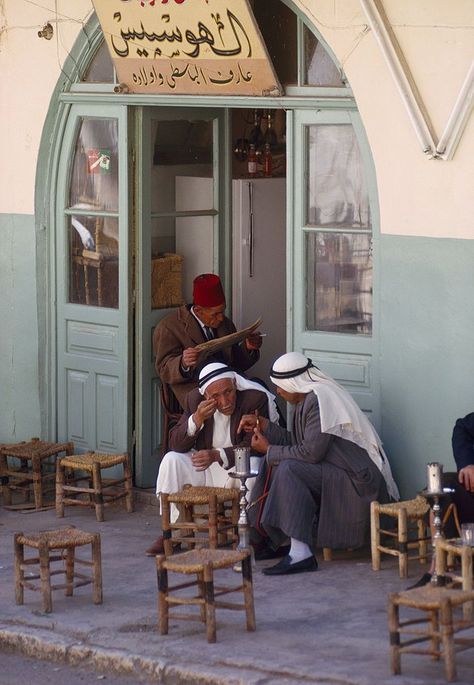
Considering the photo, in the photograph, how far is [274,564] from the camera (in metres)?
8.01

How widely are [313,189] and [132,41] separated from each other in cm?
145

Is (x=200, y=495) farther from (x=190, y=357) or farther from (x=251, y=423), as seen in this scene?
(x=190, y=357)

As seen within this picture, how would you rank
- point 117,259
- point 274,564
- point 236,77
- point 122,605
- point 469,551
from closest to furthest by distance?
point 469,551 < point 122,605 < point 274,564 < point 236,77 < point 117,259

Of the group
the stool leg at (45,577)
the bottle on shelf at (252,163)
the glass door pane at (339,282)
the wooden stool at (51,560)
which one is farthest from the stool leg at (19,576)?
the bottle on shelf at (252,163)

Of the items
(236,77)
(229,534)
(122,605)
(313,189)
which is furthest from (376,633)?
(236,77)

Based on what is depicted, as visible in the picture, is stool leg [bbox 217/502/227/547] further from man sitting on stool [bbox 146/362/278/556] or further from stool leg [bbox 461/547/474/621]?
stool leg [bbox 461/547/474/621]

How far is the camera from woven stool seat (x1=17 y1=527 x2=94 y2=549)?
23.7 ft

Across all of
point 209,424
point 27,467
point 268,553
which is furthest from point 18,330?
point 268,553

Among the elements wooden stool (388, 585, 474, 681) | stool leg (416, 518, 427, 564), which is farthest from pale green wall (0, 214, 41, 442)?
wooden stool (388, 585, 474, 681)

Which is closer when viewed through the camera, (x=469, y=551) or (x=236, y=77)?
(x=469, y=551)

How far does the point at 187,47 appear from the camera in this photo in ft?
28.5

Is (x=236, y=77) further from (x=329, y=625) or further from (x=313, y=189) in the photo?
(x=329, y=625)

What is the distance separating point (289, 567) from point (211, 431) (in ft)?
3.44

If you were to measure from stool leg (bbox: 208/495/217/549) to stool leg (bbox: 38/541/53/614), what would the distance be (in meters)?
1.05
